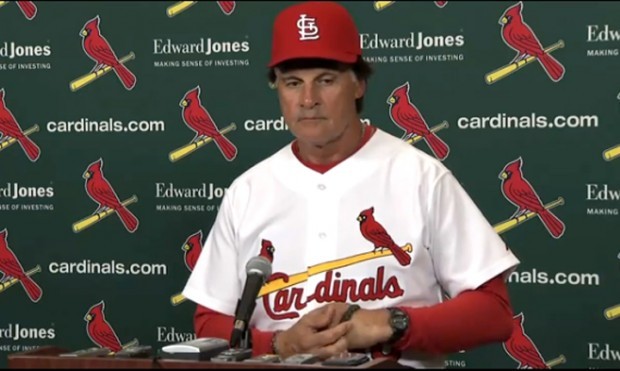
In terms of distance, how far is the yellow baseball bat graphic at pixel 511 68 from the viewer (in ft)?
11.2

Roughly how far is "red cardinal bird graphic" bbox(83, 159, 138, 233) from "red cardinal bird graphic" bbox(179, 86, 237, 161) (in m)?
0.36

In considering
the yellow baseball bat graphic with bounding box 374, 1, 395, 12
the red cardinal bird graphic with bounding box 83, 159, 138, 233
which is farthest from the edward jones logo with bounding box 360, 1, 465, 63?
the red cardinal bird graphic with bounding box 83, 159, 138, 233

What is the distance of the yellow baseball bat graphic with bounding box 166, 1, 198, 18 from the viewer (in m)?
3.79

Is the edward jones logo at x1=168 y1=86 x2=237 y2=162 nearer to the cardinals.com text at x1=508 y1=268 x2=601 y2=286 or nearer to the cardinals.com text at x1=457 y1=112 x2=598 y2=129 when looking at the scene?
the cardinals.com text at x1=457 y1=112 x2=598 y2=129

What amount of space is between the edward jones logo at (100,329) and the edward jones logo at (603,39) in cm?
194

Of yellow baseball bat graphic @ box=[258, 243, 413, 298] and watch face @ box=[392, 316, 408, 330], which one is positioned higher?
yellow baseball bat graphic @ box=[258, 243, 413, 298]

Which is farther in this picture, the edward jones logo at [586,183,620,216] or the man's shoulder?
the edward jones logo at [586,183,620,216]

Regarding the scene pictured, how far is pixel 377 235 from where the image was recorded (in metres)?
2.46

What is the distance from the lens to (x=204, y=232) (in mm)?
3793

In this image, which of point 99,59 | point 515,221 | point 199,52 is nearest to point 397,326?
point 515,221

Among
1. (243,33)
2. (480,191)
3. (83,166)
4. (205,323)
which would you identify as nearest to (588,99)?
(480,191)

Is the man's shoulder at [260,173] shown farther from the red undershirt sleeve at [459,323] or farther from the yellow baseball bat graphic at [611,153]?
the yellow baseball bat graphic at [611,153]

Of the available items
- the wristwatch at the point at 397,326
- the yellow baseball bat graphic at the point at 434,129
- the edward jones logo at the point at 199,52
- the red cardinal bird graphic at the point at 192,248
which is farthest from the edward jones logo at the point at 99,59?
the wristwatch at the point at 397,326

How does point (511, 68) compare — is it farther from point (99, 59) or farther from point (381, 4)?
point (99, 59)
